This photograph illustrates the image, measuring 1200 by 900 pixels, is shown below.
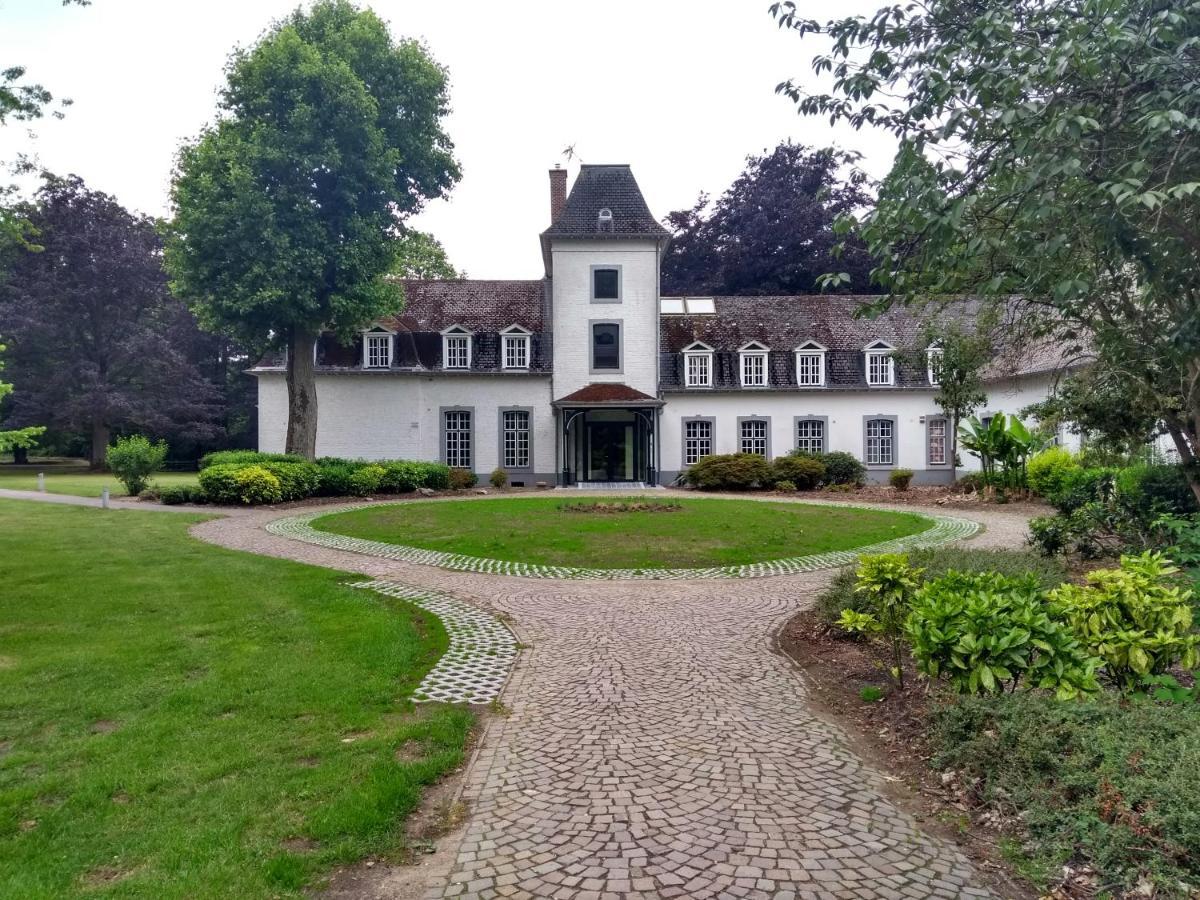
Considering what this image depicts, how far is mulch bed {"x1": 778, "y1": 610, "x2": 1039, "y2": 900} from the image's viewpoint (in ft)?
11.3

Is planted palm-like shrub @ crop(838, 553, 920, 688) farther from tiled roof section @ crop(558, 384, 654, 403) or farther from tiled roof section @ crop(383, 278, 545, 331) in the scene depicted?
tiled roof section @ crop(383, 278, 545, 331)

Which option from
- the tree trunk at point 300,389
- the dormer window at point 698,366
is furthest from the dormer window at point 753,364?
the tree trunk at point 300,389

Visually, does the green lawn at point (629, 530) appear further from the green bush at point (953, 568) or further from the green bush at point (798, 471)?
the green bush at point (798, 471)

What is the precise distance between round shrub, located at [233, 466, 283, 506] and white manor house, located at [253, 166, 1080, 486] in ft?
24.4

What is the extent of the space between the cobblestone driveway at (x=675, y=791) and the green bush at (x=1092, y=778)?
1.51ft

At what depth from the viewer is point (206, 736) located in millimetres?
4578

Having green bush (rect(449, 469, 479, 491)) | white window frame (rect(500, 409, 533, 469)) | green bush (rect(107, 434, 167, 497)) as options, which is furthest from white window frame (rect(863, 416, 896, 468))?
green bush (rect(107, 434, 167, 497))

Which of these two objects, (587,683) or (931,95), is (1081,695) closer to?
(587,683)

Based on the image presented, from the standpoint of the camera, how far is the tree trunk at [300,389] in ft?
78.6

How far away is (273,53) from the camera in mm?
21062

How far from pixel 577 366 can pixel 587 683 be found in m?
22.0

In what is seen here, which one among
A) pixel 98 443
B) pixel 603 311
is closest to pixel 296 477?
pixel 603 311

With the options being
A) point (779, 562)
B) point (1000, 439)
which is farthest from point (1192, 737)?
point (1000, 439)

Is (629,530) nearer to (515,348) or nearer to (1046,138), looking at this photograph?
(1046,138)
